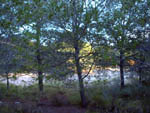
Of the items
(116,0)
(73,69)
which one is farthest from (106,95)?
(116,0)

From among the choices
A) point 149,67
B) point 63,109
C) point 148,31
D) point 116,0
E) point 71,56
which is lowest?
point 63,109

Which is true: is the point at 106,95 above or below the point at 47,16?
below

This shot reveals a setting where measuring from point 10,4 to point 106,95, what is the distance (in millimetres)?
5480

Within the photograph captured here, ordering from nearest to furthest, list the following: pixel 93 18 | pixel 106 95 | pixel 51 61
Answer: pixel 93 18 < pixel 51 61 < pixel 106 95

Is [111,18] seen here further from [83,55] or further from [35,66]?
[35,66]

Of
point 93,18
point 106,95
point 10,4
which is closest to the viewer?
point 10,4

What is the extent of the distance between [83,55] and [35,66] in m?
2.02

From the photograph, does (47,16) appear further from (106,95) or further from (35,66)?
(106,95)

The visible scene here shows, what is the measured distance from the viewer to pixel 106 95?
8711 millimetres

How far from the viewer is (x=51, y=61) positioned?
8.16 metres

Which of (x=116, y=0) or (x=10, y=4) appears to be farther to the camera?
(x=116, y=0)

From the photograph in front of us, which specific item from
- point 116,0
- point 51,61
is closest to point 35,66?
point 51,61

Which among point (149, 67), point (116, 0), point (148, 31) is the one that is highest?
point (116, 0)

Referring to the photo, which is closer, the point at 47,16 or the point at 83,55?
the point at 47,16
